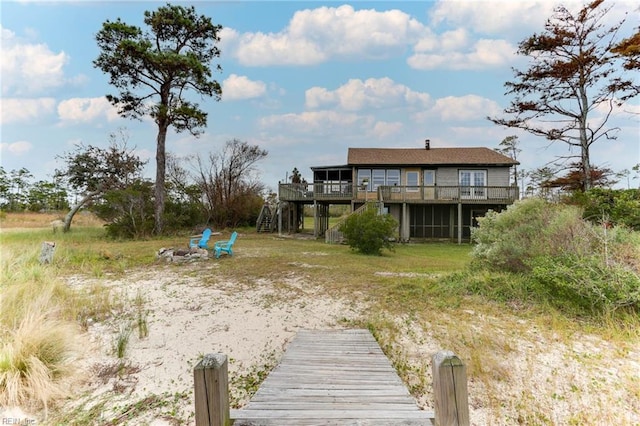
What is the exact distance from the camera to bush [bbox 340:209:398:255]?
1244cm

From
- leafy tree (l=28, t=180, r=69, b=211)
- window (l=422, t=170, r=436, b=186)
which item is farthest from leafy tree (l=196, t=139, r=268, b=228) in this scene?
leafy tree (l=28, t=180, r=69, b=211)

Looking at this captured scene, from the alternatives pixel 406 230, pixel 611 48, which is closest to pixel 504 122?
pixel 611 48

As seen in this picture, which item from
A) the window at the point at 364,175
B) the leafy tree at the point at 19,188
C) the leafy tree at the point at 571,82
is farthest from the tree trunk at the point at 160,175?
the leafy tree at the point at 19,188

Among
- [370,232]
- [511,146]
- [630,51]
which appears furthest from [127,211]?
[511,146]

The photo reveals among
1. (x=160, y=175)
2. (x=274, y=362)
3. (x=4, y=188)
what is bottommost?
(x=274, y=362)

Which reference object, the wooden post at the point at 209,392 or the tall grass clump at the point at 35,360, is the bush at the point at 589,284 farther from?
the tall grass clump at the point at 35,360

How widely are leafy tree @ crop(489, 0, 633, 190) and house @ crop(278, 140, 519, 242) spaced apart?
2.86 metres

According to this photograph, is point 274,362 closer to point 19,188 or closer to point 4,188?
point 4,188

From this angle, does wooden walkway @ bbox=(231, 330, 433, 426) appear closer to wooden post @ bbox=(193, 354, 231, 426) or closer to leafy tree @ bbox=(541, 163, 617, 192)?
wooden post @ bbox=(193, 354, 231, 426)

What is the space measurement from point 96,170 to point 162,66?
25.1ft

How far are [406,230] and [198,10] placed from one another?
693 inches

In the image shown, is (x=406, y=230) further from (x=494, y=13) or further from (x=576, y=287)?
(x=576, y=287)

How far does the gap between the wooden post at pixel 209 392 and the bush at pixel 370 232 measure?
35.8 feet

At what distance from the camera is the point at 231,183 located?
24.9 metres
